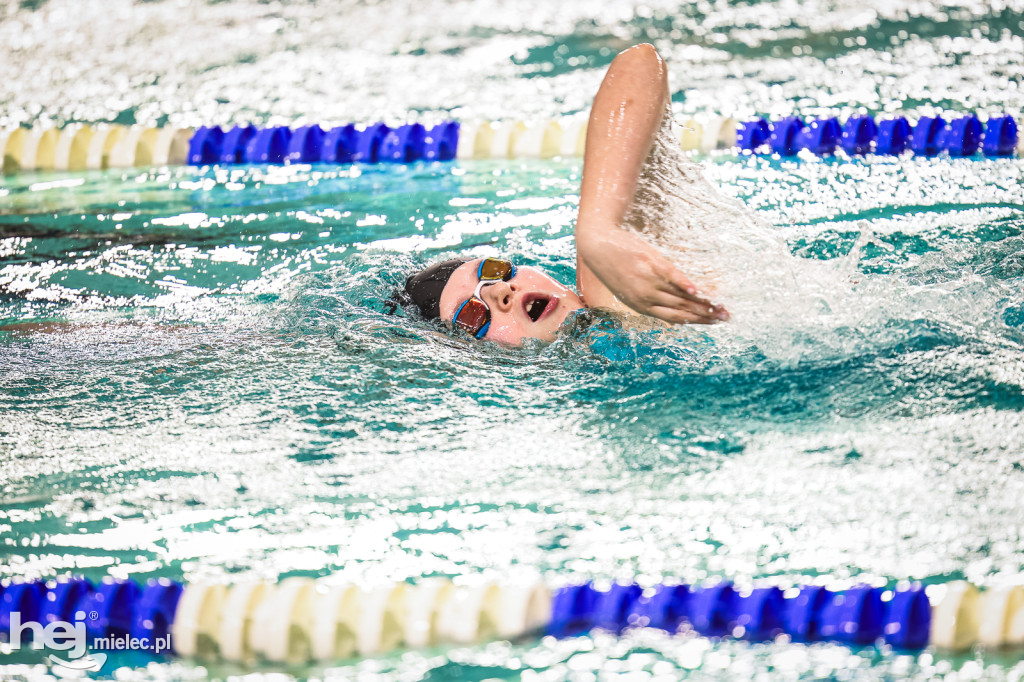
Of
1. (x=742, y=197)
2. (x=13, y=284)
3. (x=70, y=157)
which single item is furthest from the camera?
(x=70, y=157)

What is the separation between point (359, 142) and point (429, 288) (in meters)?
2.00

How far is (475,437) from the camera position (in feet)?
7.66

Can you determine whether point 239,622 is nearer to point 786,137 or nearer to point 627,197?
point 627,197

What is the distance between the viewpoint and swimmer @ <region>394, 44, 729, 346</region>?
6.28 feet

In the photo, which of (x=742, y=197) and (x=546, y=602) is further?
(x=742, y=197)

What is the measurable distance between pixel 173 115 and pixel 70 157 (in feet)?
2.10

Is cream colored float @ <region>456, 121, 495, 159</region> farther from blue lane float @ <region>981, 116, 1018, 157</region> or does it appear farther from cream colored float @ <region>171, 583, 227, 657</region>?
cream colored float @ <region>171, 583, 227, 657</region>

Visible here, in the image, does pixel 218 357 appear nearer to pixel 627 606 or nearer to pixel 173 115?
pixel 627 606

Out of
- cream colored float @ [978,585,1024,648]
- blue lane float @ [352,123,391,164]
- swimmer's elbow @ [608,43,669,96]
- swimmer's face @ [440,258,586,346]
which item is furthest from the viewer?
blue lane float @ [352,123,391,164]

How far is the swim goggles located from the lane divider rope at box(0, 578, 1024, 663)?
0.88 meters

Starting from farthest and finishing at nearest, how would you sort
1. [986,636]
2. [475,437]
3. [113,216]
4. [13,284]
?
1. [113,216]
2. [13,284]
3. [475,437]
4. [986,636]

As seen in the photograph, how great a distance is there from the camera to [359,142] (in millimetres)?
4555

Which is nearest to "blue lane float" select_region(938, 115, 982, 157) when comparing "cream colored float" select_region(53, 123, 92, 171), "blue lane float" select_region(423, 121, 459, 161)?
"blue lane float" select_region(423, 121, 459, 161)

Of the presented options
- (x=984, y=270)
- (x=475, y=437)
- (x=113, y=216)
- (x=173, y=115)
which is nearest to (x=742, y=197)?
(x=984, y=270)
